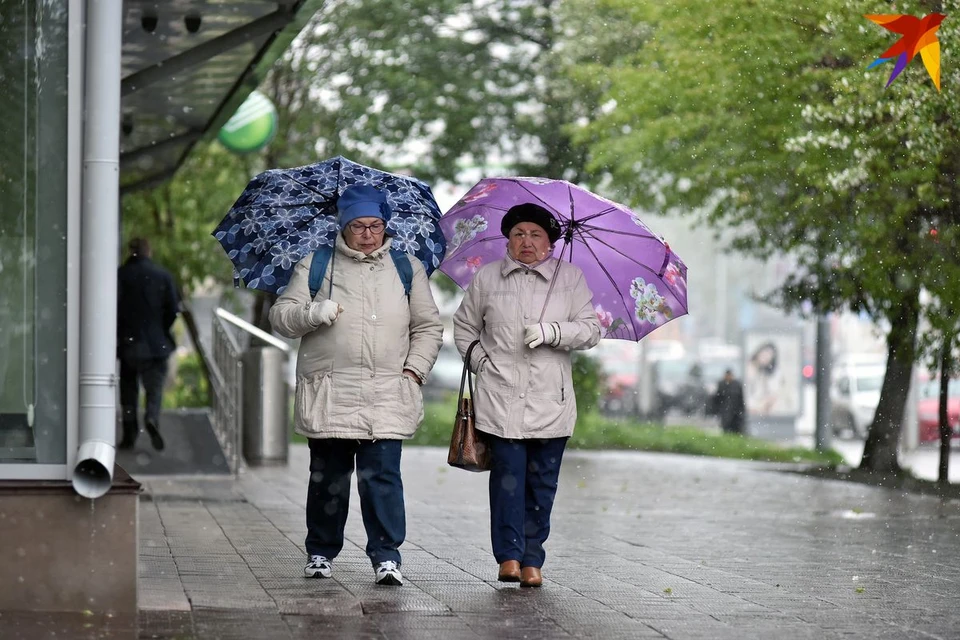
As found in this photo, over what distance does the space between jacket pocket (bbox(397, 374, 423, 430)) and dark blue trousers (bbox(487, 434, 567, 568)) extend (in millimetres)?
393

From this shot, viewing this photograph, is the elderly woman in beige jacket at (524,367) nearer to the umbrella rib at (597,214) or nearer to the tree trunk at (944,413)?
the umbrella rib at (597,214)

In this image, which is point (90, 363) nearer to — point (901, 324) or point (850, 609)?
point (850, 609)

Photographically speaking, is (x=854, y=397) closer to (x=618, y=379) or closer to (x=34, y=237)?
(x=618, y=379)

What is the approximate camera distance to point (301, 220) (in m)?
7.69

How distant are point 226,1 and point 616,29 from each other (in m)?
15.9

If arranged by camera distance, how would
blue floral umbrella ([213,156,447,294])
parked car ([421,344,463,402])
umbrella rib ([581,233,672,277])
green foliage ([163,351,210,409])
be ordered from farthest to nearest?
1. parked car ([421,344,463,402])
2. green foliage ([163,351,210,409])
3. umbrella rib ([581,233,672,277])
4. blue floral umbrella ([213,156,447,294])

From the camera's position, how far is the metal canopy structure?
36.6 ft

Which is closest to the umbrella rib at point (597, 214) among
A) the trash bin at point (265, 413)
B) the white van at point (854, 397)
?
the trash bin at point (265, 413)

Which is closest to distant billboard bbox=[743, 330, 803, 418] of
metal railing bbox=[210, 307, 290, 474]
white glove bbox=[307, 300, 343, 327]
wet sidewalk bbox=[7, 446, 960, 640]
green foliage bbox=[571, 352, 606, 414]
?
green foliage bbox=[571, 352, 606, 414]

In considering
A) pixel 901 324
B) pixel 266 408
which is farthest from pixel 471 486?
pixel 901 324

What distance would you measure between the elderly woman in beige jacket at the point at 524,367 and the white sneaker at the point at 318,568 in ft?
2.61

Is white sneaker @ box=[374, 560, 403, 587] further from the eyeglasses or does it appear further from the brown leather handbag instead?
the eyeglasses

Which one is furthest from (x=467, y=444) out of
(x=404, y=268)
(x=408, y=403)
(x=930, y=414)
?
(x=930, y=414)

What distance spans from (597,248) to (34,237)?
2898 mm
